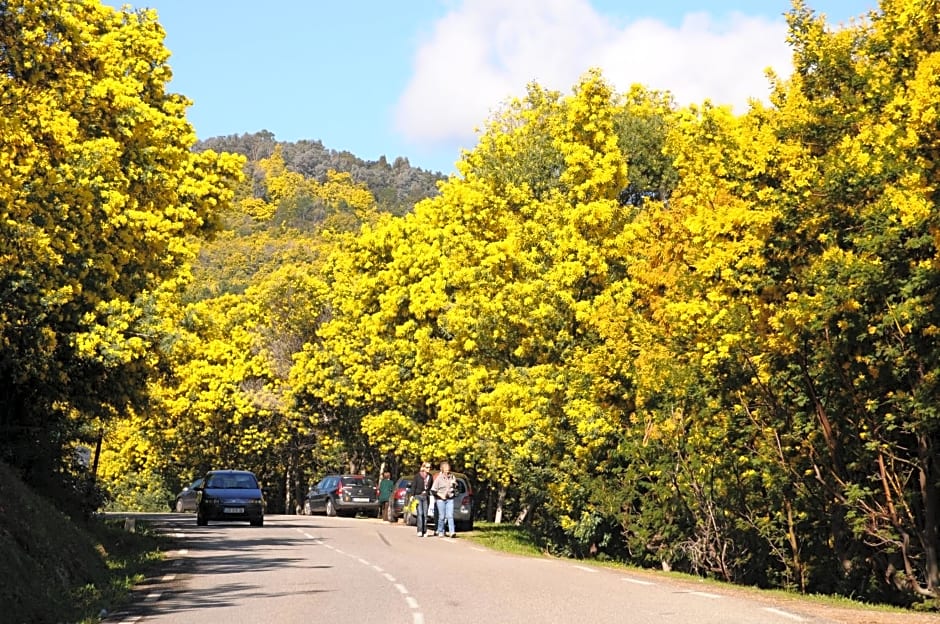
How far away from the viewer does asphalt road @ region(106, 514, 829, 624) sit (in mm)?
13625

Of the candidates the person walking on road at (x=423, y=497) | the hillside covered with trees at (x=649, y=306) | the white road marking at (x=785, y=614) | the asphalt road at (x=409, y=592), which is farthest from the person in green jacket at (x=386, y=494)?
the white road marking at (x=785, y=614)

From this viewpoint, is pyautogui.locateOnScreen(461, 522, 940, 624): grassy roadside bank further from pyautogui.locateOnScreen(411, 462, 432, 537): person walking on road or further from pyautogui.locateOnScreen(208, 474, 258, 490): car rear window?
pyautogui.locateOnScreen(208, 474, 258, 490): car rear window

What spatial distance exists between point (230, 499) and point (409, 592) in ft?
75.8

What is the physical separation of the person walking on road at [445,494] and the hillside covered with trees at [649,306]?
1.21 metres

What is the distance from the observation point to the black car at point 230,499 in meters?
38.2

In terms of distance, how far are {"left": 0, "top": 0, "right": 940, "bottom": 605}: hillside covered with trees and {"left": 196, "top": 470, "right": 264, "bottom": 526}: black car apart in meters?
5.92

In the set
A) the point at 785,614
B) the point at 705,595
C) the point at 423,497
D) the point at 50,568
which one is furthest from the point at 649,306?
the point at 50,568

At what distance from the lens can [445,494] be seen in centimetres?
3475

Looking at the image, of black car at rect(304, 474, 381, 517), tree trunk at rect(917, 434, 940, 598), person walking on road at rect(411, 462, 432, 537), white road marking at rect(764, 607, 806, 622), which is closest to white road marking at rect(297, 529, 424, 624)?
white road marking at rect(764, 607, 806, 622)

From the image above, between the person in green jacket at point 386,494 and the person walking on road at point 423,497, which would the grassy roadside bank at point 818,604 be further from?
the person in green jacket at point 386,494

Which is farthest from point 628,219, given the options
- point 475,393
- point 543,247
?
point 475,393

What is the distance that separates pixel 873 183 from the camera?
17625 mm

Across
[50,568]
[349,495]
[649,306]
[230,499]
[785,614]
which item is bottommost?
[785,614]

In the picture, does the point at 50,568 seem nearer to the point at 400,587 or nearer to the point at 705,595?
the point at 400,587
